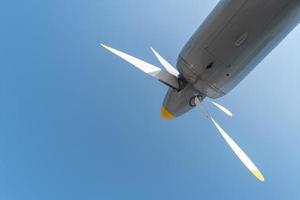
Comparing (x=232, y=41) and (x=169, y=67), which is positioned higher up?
(x=232, y=41)

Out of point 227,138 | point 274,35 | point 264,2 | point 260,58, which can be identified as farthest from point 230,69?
point 227,138

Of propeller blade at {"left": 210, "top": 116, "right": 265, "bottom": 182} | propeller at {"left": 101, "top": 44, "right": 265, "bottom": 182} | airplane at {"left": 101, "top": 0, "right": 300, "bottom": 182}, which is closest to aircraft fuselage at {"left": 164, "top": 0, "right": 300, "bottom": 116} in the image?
airplane at {"left": 101, "top": 0, "right": 300, "bottom": 182}

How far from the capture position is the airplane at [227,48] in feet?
25.1

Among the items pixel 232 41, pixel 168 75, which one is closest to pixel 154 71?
pixel 168 75

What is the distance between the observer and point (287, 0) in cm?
731

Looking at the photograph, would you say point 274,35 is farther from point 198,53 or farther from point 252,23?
point 198,53

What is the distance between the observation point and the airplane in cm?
765

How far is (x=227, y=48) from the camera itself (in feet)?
27.9

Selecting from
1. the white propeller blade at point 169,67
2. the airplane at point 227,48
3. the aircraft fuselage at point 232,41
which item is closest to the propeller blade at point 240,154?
the airplane at point 227,48

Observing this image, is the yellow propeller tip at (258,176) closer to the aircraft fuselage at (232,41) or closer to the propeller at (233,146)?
the propeller at (233,146)

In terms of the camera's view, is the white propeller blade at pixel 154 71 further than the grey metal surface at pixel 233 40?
Yes

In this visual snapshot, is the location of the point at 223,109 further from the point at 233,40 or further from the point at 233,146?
the point at 233,40

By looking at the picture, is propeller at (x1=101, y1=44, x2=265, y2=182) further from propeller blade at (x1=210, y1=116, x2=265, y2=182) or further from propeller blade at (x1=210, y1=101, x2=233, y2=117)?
propeller blade at (x1=210, y1=101, x2=233, y2=117)

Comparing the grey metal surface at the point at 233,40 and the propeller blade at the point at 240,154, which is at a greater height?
the grey metal surface at the point at 233,40
